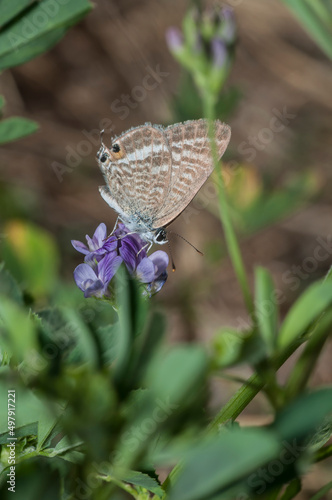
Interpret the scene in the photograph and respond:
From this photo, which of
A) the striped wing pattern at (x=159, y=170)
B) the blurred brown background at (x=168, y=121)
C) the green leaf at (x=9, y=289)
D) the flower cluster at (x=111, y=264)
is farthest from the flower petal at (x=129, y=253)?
the blurred brown background at (x=168, y=121)

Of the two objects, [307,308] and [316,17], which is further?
[316,17]

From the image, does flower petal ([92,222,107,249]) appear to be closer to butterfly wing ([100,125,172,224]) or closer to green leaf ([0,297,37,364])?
butterfly wing ([100,125,172,224])

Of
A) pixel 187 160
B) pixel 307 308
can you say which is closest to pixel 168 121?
pixel 187 160

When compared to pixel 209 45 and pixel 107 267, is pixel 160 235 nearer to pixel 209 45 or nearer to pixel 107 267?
pixel 107 267

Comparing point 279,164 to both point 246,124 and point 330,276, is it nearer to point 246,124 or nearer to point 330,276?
point 246,124

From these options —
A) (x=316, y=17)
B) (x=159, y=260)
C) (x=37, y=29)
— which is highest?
(x=37, y=29)

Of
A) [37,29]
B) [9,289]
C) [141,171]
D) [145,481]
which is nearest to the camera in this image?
[145,481]

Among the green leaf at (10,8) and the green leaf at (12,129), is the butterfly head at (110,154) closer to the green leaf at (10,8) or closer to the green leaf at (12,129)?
the green leaf at (12,129)
